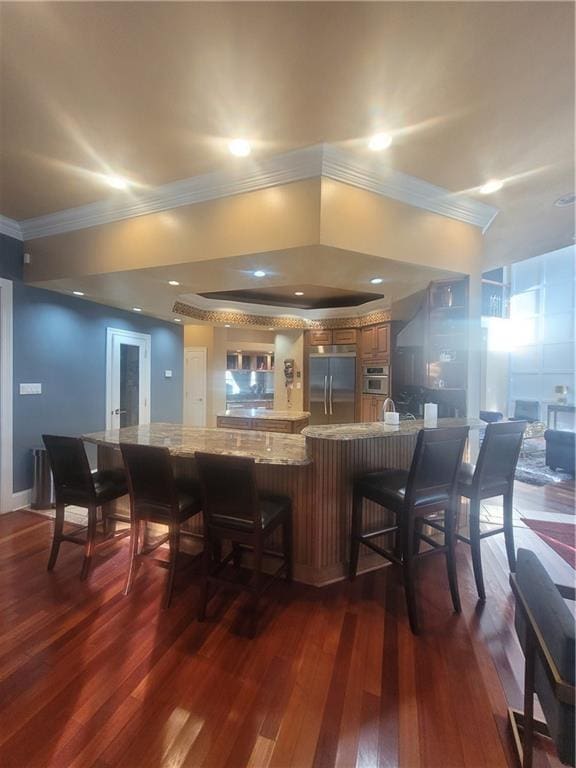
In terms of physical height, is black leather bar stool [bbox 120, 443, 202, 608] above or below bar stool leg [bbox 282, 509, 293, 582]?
above

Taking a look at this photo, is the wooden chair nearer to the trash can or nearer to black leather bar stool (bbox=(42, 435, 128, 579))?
black leather bar stool (bbox=(42, 435, 128, 579))

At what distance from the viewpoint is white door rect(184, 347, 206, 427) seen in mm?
6910

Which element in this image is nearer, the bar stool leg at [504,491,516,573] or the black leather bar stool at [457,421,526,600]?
the black leather bar stool at [457,421,526,600]

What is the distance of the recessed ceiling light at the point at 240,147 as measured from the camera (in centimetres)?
199

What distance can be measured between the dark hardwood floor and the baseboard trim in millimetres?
1405

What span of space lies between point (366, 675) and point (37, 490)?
3557mm

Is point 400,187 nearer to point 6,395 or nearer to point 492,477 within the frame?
point 492,477

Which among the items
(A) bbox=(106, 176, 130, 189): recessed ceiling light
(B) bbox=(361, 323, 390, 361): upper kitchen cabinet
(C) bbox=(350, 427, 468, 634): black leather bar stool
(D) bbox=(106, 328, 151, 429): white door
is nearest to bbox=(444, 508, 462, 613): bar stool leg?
(C) bbox=(350, 427, 468, 634): black leather bar stool

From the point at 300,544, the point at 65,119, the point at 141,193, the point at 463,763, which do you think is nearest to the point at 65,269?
the point at 141,193

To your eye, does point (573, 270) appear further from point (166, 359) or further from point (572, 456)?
point (166, 359)

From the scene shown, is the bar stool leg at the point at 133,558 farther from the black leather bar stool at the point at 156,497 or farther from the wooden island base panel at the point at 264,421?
the wooden island base panel at the point at 264,421

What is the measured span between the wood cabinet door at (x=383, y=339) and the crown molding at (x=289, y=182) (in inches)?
92.4

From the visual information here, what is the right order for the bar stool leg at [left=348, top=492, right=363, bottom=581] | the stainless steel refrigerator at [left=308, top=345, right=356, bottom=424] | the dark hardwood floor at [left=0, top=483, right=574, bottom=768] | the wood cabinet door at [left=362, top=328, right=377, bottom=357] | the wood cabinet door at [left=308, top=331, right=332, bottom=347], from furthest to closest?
the wood cabinet door at [left=308, top=331, right=332, bottom=347]
the stainless steel refrigerator at [left=308, top=345, right=356, bottom=424]
the wood cabinet door at [left=362, top=328, right=377, bottom=357]
the bar stool leg at [left=348, top=492, right=363, bottom=581]
the dark hardwood floor at [left=0, top=483, right=574, bottom=768]

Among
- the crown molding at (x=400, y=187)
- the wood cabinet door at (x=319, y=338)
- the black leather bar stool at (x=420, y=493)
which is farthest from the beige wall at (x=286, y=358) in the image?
the black leather bar stool at (x=420, y=493)
